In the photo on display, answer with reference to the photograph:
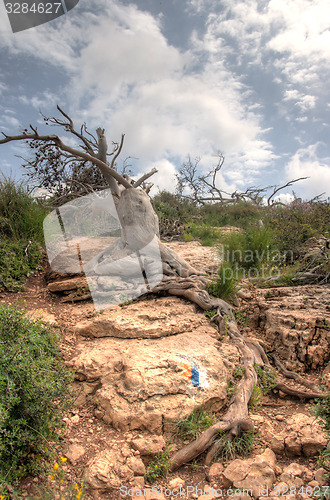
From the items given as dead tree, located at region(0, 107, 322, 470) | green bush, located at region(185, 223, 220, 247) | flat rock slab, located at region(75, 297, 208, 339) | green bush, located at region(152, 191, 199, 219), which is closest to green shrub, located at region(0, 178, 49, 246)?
dead tree, located at region(0, 107, 322, 470)

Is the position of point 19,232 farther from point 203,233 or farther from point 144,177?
point 203,233

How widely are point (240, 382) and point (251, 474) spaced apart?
1177 millimetres

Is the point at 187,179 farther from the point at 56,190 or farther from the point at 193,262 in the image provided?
the point at 193,262

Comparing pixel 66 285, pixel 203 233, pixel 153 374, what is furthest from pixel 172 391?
pixel 203 233

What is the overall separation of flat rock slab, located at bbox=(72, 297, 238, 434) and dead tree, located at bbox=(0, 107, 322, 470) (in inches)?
9.0

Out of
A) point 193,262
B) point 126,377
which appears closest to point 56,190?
point 193,262

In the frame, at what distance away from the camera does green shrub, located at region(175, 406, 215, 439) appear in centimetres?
319

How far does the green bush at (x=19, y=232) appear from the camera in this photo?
5762 mm

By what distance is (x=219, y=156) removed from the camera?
19.0 metres

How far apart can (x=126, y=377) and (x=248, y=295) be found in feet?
10.7

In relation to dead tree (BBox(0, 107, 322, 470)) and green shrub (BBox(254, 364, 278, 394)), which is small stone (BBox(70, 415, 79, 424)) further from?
green shrub (BBox(254, 364, 278, 394))

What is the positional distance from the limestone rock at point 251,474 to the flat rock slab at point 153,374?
0.64 metres

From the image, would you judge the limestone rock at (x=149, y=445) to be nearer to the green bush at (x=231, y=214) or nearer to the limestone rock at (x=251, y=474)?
the limestone rock at (x=251, y=474)

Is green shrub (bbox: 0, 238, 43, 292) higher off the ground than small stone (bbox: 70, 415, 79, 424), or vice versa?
green shrub (bbox: 0, 238, 43, 292)
